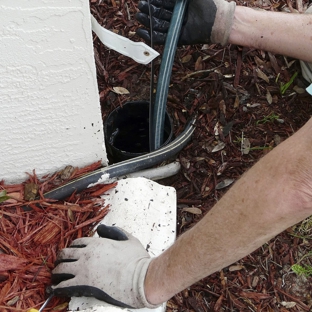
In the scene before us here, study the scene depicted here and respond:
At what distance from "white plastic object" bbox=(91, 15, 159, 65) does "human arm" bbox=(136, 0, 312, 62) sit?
37 centimetres

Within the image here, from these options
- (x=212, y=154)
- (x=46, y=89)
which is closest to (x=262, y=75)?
(x=212, y=154)

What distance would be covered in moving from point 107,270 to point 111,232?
0.14 m

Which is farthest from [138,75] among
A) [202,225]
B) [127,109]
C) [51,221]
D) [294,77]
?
[202,225]

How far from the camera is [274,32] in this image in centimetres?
192

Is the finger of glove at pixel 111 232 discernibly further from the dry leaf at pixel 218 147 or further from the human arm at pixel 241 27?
the human arm at pixel 241 27

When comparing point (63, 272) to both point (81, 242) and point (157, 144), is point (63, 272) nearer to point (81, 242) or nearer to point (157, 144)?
point (81, 242)

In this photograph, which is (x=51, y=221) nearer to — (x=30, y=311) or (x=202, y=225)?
(x=30, y=311)

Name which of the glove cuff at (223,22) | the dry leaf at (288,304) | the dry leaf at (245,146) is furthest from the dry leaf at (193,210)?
the glove cuff at (223,22)

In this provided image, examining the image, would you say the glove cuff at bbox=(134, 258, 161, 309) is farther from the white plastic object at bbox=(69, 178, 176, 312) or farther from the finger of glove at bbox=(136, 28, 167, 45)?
the finger of glove at bbox=(136, 28, 167, 45)

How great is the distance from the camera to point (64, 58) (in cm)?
112

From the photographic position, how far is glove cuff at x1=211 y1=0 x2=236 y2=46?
1.94m

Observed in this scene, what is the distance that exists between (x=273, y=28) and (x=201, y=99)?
19.3 inches

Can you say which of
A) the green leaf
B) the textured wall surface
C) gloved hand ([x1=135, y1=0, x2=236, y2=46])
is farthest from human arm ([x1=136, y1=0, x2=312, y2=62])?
the green leaf

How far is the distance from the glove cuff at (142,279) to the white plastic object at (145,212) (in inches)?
6.6
